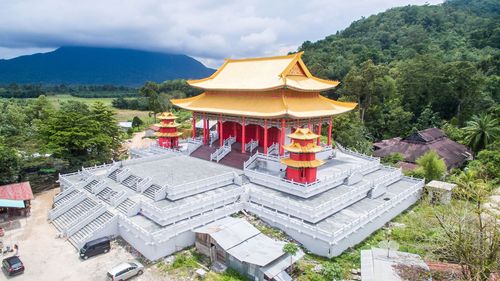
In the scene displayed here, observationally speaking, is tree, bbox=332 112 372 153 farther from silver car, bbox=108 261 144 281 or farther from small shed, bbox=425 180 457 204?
silver car, bbox=108 261 144 281

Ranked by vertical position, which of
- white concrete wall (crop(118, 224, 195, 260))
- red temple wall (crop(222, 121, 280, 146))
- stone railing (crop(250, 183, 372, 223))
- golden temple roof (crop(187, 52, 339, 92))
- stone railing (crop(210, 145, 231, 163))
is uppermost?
golden temple roof (crop(187, 52, 339, 92))

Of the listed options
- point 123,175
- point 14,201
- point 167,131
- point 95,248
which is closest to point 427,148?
point 167,131

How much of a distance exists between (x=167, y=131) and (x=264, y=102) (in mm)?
11444

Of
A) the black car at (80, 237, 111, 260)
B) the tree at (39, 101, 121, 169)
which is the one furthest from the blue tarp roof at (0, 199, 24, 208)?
the black car at (80, 237, 111, 260)

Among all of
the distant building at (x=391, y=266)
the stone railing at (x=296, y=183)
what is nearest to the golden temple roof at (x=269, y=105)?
the stone railing at (x=296, y=183)

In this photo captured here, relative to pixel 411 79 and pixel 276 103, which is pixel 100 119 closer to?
pixel 276 103

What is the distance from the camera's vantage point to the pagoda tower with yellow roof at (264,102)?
2428 centimetres

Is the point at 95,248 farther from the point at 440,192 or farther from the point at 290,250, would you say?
the point at 440,192

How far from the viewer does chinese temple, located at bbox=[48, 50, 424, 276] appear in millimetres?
17047

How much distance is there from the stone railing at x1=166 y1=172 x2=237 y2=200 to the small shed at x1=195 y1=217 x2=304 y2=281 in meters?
3.02

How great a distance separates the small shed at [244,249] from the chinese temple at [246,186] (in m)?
0.06

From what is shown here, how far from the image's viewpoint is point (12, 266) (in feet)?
48.8

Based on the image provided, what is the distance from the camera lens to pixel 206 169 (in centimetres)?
2412

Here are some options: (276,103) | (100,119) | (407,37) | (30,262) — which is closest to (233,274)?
(30,262)
